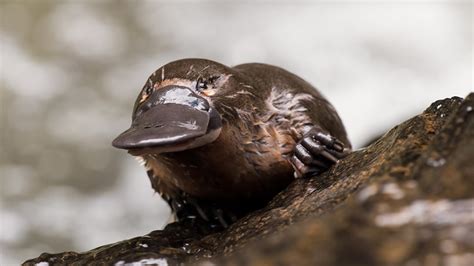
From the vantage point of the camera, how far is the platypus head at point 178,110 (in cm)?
204

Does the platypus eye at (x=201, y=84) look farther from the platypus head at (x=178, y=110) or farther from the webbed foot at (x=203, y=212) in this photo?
the webbed foot at (x=203, y=212)

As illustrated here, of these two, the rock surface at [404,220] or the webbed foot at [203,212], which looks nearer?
the rock surface at [404,220]

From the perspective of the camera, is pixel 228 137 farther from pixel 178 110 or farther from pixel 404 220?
pixel 404 220

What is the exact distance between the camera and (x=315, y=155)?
2.51m

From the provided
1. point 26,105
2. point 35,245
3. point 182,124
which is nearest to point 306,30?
point 26,105

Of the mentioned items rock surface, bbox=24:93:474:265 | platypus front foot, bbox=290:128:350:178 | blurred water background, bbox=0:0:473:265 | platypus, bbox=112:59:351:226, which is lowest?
rock surface, bbox=24:93:474:265

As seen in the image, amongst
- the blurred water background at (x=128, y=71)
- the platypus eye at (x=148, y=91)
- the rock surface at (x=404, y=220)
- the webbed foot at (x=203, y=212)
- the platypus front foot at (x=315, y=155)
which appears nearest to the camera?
the rock surface at (x=404, y=220)

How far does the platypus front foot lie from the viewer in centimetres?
250

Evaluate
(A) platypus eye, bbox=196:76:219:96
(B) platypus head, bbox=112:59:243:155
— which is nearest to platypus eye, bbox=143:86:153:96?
(B) platypus head, bbox=112:59:243:155

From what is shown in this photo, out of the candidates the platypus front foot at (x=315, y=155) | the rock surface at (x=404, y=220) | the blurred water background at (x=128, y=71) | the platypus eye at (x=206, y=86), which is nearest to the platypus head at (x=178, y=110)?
the platypus eye at (x=206, y=86)

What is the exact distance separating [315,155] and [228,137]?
0.98 feet

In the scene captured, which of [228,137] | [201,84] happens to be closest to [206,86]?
[201,84]

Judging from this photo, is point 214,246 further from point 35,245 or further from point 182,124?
point 35,245

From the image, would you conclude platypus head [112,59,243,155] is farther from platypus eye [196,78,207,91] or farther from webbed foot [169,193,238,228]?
webbed foot [169,193,238,228]
